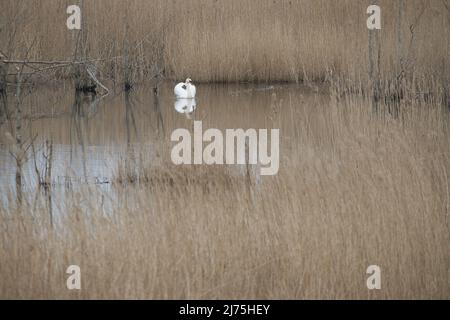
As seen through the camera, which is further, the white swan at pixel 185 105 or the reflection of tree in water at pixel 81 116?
the white swan at pixel 185 105

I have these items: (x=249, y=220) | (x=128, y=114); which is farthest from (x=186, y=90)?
(x=249, y=220)

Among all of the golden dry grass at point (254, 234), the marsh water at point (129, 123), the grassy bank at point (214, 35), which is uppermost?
the grassy bank at point (214, 35)

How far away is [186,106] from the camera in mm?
9430

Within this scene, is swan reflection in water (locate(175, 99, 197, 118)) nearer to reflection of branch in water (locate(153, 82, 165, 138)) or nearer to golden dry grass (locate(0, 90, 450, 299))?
reflection of branch in water (locate(153, 82, 165, 138))

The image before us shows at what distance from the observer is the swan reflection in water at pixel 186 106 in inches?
360

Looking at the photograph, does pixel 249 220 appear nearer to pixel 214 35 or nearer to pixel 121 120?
pixel 121 120

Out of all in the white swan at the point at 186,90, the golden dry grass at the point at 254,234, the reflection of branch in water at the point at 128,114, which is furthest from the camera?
the white swan at the point at 186,90

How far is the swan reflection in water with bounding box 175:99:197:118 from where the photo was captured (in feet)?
30.0

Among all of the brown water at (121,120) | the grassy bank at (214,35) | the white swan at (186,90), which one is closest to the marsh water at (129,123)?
the brown water at (121,120)

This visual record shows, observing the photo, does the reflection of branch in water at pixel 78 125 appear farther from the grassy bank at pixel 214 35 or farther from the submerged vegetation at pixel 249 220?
the grassy bank at pixel 214 35
